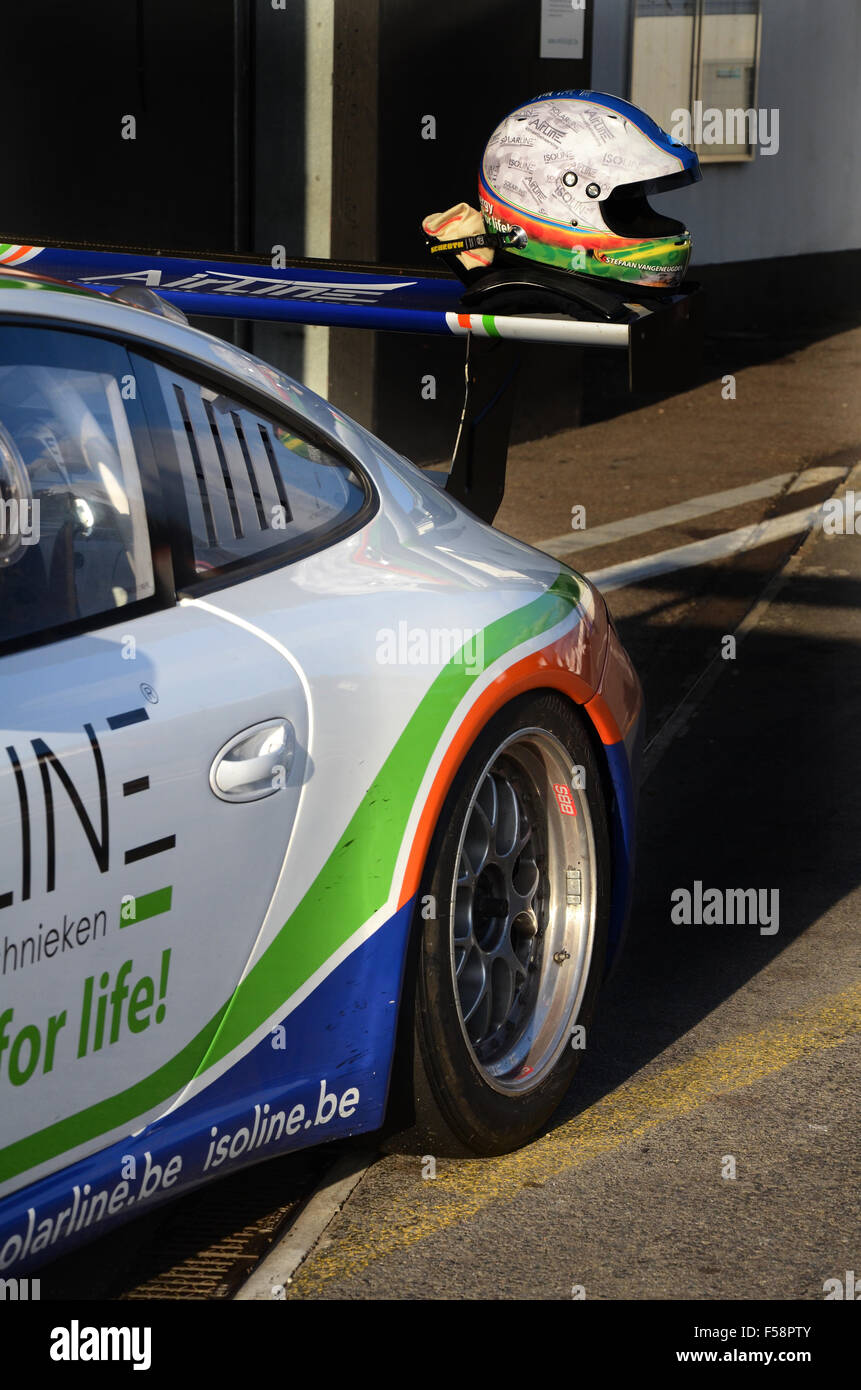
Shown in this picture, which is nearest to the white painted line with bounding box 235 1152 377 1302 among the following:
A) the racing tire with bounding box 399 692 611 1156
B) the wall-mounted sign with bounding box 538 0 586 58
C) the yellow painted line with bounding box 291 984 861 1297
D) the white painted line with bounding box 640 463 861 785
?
the yellow painted line with bounding box 291 984 861 1297

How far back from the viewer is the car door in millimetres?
2412

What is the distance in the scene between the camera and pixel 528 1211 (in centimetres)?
335

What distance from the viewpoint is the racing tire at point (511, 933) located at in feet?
10.5

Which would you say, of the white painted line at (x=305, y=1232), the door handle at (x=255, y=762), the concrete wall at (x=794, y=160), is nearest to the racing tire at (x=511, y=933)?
the white painted line at (x=305, y=1232)

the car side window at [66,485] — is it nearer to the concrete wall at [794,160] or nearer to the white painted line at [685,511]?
the white painted line at [685,511]

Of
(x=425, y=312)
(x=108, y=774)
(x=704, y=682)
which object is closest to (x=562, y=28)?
(x=704, y=682)

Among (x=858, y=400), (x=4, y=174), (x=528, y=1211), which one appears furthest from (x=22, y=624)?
(x=858, y=400)

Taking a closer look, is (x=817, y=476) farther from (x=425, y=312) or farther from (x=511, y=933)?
(x=511, y=933)

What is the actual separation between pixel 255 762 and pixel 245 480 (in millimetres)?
555

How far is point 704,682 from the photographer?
6.91 metres

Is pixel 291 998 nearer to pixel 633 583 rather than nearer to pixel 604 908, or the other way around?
pixel 604 908

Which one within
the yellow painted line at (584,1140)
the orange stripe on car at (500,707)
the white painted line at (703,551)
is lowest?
the yellow painted line at (584,1140)

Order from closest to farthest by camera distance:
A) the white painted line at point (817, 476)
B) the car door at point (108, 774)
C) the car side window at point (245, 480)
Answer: the car door at point (108, 774) < the car side window at point (245, 480) < the white painted line at point (817, 476)
